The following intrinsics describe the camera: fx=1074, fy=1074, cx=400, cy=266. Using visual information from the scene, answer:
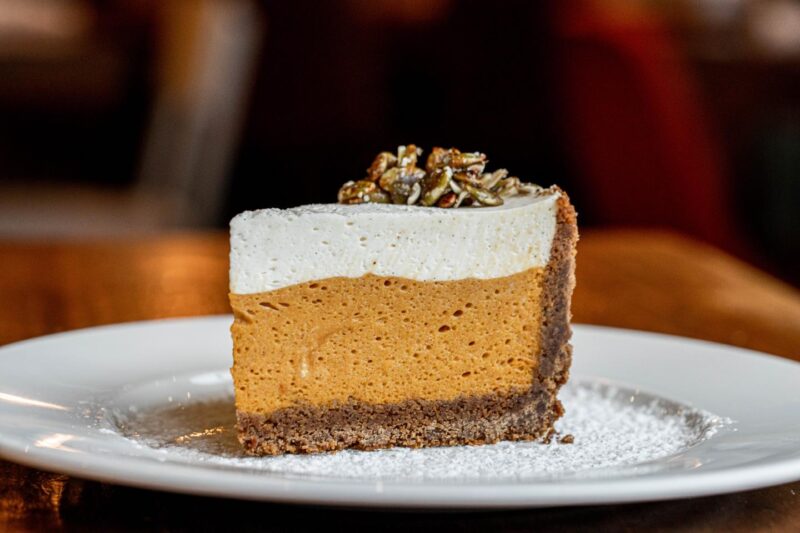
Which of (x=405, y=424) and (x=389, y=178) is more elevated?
(x=389, y=178)

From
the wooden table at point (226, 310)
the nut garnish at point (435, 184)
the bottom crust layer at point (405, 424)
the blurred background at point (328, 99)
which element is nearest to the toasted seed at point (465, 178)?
→ the nut garnish at point (435, 184)


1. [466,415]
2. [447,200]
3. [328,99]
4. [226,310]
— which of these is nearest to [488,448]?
[466,415]

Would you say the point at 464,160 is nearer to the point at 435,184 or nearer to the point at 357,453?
the point at 435,184

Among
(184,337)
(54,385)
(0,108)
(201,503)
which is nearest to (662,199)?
(184,337)

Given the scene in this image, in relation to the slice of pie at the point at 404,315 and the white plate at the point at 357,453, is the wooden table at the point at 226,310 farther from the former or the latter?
the slice of pie at the point at 404,315

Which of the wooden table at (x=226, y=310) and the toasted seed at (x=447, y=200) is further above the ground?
the toasted seed at (x=447, y=200)

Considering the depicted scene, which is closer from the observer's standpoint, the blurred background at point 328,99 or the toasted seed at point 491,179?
the toasted seed at point 491,179
